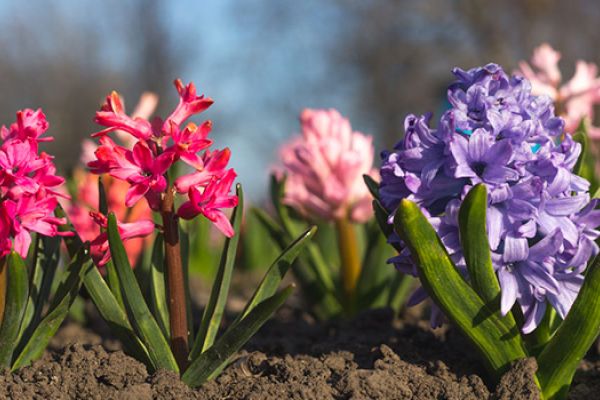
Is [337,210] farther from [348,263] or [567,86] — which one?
[567,86]

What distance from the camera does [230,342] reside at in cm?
165

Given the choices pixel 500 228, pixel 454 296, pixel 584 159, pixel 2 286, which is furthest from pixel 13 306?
pixel 584 159

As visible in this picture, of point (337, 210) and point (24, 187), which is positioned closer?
point (24, 187)

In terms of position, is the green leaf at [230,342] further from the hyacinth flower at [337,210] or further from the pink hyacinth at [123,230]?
the hyacinth flower at [337,210]

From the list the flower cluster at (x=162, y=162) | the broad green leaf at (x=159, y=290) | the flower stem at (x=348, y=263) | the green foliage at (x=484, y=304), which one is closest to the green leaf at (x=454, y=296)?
the green foliage at (x=484, y=304)

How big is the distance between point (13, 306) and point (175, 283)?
0.36 metres

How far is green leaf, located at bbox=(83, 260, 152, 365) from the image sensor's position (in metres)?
1.72

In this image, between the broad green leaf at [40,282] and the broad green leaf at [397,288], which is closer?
the broad green leaf at [40,282]

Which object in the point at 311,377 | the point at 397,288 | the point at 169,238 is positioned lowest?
the point at 397,288

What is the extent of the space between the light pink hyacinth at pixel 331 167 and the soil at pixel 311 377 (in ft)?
2.71

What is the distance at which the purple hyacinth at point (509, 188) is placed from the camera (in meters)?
1.57

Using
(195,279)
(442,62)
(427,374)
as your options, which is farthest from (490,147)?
(442,62)

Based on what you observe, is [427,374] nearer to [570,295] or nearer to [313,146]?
[570,295]

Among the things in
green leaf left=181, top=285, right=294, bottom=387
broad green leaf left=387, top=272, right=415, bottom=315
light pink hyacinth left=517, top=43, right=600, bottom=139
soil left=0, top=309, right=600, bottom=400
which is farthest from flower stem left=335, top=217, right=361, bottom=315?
green leaf left=181, top=285, right=294, bottom=387
